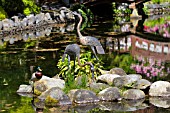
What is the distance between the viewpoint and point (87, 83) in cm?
1320

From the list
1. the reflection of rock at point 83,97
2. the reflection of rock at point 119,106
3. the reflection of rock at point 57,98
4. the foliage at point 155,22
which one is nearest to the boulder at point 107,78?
the reflection of rock at point 83,97

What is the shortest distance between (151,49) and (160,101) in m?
8.99

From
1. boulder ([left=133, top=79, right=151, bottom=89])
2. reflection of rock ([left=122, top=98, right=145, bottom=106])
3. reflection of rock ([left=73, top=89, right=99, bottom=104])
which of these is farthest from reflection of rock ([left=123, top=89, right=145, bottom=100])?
reflection of rock ([left=73, top=89, right=99, bottom=104])

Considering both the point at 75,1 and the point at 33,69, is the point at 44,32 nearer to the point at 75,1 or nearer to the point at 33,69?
the point at 33,69

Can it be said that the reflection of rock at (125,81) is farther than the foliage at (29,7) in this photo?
No

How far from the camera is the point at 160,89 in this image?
12.5 meters

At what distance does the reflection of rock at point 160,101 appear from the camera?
38.7ft

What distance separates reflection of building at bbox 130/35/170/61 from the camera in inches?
766

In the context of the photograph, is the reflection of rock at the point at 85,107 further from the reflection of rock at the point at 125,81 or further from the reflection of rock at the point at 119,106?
the reflection of rock at the point at 125,81

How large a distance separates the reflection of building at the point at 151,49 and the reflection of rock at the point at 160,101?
616 cm

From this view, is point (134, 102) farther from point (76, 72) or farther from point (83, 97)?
point (76, 72)

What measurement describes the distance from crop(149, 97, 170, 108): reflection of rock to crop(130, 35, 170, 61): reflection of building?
6158 mm

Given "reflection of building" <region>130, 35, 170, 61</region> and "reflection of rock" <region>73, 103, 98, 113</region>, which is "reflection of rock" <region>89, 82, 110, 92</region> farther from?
"reflection of building" <region>130, 35, 170, 61</region>

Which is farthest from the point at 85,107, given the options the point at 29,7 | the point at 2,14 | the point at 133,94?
the point at 29,7
